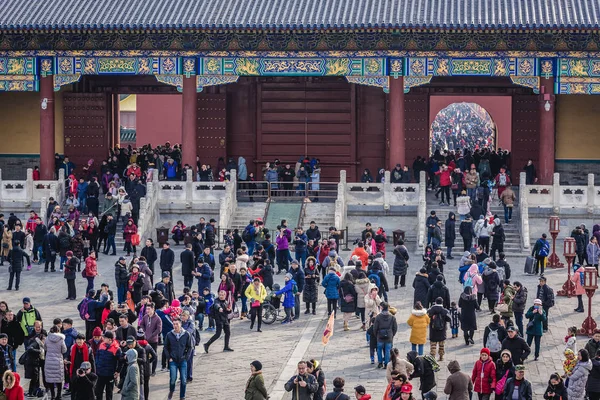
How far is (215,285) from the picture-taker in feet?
102

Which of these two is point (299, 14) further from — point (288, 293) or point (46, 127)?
point (288, 293)

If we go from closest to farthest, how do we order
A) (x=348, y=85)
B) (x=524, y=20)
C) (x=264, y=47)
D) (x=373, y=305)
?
(x=373, y=305) → (x=524, y=20) → (x=264, y=47) → (x=348, y=85)

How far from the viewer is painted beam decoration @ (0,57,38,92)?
1622 inches

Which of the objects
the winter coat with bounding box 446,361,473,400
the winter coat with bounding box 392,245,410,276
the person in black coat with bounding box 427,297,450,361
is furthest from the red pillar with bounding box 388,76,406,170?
the winter coat with bounding box 446,361,473,400

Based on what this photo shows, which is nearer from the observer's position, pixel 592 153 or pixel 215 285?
pixel 215 285

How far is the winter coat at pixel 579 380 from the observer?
1992 centimetres

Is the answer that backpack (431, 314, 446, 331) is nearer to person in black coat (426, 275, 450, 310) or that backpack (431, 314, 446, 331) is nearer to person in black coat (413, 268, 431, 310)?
person in black coat (426, 275, 450, 310)

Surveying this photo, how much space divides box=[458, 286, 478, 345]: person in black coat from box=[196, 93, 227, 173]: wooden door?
2065 centimetres

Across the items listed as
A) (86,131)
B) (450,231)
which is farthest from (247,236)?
(86,131)

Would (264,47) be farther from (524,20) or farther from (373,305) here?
(373,305)

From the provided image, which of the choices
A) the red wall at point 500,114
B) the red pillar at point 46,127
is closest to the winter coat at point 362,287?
the red pillar at point 46,127

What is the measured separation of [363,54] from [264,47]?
3.19 m

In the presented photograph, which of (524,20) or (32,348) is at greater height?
(524,20)

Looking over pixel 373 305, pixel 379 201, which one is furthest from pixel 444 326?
pixel 379 201
